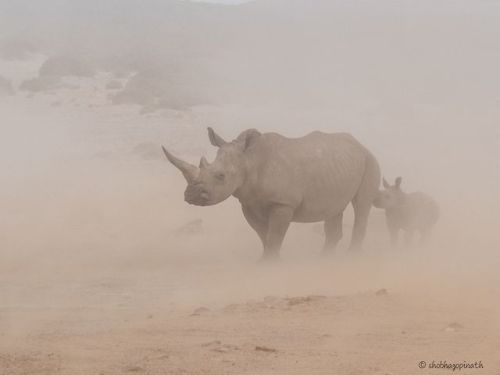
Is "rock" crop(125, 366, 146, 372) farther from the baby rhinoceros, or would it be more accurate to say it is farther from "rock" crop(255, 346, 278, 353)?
the baby rhinoceros

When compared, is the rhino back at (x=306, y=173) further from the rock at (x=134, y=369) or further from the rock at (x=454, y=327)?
the rock at (x=134, y=369)

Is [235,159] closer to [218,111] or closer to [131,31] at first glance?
[218,111]

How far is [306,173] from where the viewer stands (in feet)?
34.8

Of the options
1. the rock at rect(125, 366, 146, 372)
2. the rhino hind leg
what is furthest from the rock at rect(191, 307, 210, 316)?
the rhino hind leg

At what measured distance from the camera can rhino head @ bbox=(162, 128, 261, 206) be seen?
960cm

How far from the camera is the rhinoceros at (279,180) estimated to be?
32.1ft

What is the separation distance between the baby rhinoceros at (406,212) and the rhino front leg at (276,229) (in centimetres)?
235

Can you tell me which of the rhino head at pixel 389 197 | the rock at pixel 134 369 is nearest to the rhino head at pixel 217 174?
the rhino head at pixel 389 197

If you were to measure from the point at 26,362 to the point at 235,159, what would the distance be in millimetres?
4792

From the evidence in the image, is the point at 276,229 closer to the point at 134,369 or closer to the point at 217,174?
the point at 217,174

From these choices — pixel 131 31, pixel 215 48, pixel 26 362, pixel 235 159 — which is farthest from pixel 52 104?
pixel 131 31

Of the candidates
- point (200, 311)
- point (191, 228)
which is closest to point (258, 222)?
point (191, 228)

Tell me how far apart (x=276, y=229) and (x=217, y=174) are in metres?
0.95

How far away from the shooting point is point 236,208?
1468 centimetres
